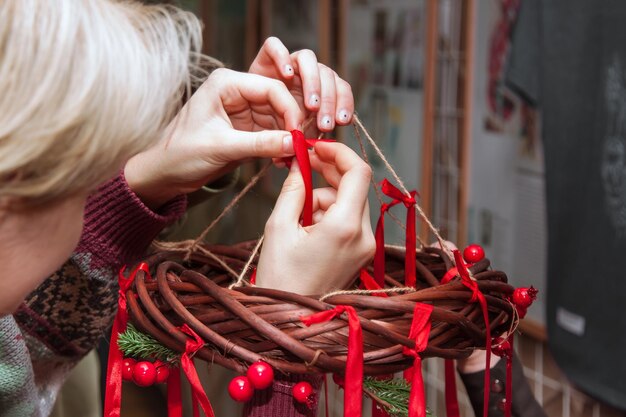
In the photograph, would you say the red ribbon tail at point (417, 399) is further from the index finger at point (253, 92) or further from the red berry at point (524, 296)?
the index finger at point (253, 92)

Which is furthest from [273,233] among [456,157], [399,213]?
[456,157]

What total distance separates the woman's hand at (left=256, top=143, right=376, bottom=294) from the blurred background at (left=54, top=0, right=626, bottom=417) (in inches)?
25.6

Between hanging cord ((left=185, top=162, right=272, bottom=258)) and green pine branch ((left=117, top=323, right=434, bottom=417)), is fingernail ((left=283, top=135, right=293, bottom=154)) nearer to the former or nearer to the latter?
hanging cord ((left=185, top=162, right=272, bottom=258))

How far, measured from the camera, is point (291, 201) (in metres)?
0.67

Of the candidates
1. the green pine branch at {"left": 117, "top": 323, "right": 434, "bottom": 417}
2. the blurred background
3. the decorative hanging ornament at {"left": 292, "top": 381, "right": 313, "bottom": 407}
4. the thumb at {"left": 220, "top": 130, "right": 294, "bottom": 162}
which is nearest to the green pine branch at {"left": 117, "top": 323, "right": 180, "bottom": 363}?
the green pine branch at {"left": 117, "top": 323, "right": 434, "bottom": 417}

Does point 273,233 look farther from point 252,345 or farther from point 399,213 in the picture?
point 399,213

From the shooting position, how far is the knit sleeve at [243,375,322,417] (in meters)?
0.63

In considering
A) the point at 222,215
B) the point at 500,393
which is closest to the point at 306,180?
the point at 222,215

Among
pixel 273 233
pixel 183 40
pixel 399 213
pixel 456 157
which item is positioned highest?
pixel 183 40

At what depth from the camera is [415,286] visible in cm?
75

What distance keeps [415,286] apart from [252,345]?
0.80 feet

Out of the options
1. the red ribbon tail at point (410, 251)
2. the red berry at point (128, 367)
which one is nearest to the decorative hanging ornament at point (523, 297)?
the red ribbon tail at point (410, 251)

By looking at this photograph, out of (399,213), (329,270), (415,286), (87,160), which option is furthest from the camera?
(399,213)

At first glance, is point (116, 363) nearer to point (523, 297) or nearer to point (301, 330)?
point (301, 330)
